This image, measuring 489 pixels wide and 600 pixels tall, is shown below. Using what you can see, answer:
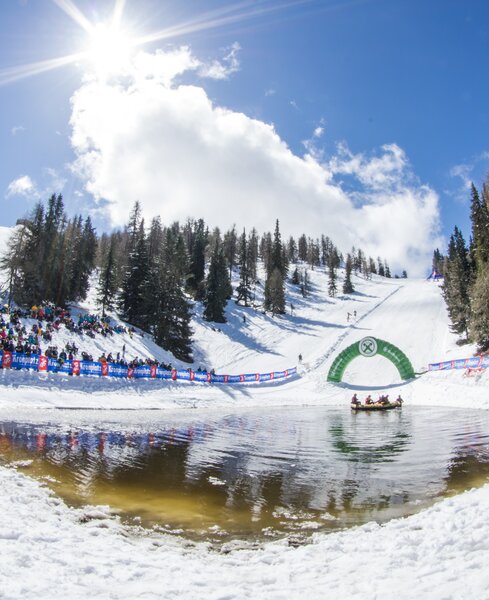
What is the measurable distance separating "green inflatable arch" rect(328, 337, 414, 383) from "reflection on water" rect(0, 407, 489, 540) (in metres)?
24.4

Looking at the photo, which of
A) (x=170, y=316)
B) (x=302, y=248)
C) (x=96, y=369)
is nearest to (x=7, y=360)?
(x=96, y=369)

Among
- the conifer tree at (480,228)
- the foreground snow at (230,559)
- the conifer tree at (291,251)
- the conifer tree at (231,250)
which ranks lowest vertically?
the foreground snow at (230,559)

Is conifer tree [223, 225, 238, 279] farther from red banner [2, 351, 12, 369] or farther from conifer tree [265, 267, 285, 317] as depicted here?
red banner [2, 351, 12, 369]

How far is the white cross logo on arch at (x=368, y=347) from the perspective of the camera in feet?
142

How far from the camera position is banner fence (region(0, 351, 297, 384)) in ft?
87.5

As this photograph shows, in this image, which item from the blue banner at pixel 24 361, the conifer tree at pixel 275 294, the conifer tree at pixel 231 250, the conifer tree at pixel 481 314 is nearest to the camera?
the blue banner at pixel 24 361

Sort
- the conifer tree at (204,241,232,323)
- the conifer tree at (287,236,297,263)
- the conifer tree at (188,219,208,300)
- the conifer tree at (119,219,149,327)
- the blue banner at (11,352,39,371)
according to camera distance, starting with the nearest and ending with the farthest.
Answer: the blue banner at (11,352,39,371)
the conifer tree at (119,219,149,327)
the conifer tree at (204,241,232,323)
the conifer tree at (188,219,208,300)
the conifer tree at (287,236,297,263)

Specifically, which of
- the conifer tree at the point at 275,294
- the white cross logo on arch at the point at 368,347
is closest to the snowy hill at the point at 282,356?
the conifer tree at the point at 275,294

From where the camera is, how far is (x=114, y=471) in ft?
35.1

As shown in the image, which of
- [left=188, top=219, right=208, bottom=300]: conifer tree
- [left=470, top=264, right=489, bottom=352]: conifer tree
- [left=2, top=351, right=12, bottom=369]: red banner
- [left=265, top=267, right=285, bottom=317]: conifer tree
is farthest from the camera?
[left=265, top=267, right=285, bottom=317]: conifer tree

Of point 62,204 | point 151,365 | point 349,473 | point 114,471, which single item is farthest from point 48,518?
point 62,204

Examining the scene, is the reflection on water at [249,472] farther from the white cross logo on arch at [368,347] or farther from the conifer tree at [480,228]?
the conifer tree at [480,228]

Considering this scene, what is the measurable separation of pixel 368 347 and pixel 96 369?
89.4ft

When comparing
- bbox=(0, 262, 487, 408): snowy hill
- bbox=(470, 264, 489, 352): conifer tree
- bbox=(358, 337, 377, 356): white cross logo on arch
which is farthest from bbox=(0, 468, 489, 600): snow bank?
bbox=(470, 264, 489, 352): conifer tree
